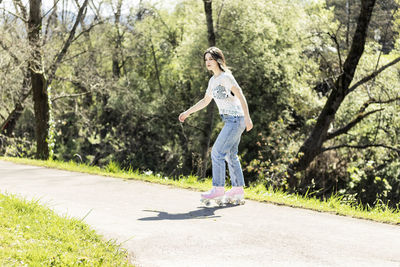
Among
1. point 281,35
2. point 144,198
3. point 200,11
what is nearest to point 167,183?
point 144,198

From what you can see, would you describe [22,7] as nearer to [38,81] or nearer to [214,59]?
[38,81]

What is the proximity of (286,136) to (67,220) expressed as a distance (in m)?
14.7

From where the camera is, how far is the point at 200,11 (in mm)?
24062

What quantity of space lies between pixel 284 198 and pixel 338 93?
7.48 m

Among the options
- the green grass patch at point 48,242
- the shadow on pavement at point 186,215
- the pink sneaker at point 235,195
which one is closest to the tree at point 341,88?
the pink sneaker at point 235,195

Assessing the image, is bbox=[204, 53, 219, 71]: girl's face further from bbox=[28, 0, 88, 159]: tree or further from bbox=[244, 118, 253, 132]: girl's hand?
bbox=[28, 0, 88, 159]: tree

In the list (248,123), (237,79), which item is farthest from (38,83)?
(248,123)

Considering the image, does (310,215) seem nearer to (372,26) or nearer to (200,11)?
(372,26)

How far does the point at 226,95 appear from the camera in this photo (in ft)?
19.7

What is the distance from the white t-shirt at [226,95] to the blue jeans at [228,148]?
8 cm

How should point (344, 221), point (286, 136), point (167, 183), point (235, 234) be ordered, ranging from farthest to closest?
point (286, 136) → point (167, 183) → point (344, 221) → point (235, 234)

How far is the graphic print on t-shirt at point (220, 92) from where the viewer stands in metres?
6.01

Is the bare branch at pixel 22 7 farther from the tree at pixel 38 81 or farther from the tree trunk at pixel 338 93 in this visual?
the tree trunk at pixel 338 93

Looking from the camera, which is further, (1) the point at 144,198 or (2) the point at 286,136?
(2) the point at 286,136
